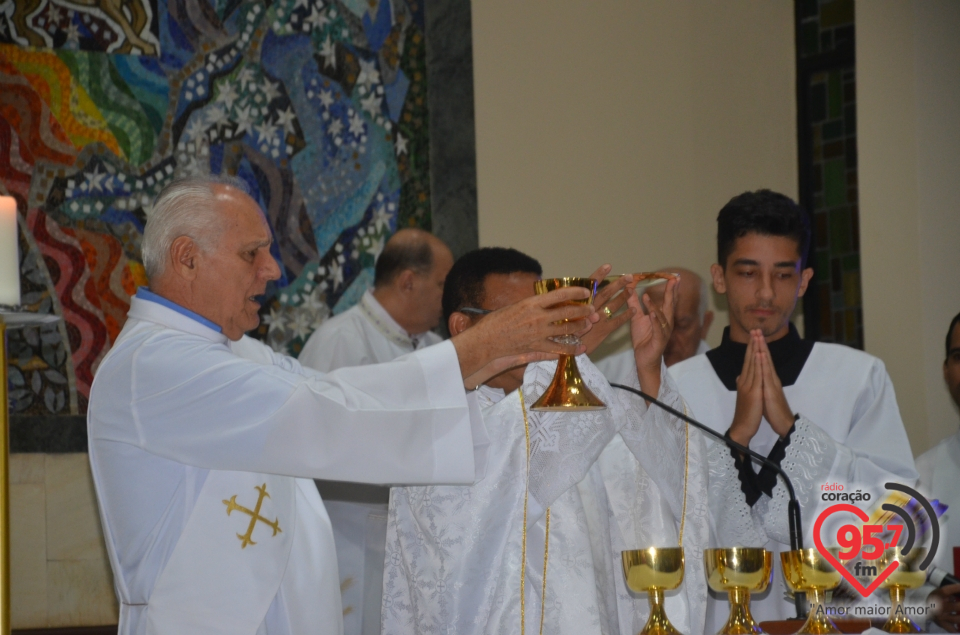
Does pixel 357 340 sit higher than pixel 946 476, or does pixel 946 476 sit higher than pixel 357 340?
pixel 357 340

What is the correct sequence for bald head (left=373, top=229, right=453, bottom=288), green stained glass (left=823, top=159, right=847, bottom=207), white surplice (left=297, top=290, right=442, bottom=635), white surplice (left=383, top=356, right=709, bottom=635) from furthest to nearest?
green stained glass (left=823, top=159, right=847, bottom=207) → bald head (left=373, top=229, right=453, bottom=288) → white surplice (left=297, top=290, right=442, bottom=635) → white surplice (left=383, top=356, right=709, bottom=635)

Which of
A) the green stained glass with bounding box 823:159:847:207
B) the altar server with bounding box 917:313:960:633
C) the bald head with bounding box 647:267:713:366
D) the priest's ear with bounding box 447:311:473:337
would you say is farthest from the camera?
the green stained glass with bounding box 823:159:847:207

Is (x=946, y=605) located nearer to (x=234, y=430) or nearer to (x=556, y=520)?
(x=556, y=520)

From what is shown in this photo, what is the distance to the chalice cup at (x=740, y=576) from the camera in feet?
8.07

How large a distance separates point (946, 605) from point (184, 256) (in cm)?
205

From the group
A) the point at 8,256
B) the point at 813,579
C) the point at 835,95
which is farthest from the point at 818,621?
the point at 835,95

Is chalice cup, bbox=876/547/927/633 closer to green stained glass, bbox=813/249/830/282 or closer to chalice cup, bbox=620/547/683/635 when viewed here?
chalice cup, bbox=620/547/683/635

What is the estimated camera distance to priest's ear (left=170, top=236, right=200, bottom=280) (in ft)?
9.89

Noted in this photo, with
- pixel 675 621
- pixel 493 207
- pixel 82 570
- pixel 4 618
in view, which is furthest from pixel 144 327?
pixel 493 207

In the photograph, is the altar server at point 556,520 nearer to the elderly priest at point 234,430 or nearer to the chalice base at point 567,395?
the elderly priest at point 234,430

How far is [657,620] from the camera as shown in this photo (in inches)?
96.6

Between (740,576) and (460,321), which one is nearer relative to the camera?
(740,576)

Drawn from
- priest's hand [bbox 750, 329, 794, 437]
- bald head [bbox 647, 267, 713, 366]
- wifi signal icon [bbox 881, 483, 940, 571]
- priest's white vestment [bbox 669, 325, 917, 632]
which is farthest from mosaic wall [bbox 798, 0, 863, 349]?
wifi signal icon [bbox 881, 483, 940, 571]

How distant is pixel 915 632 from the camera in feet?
8.09
